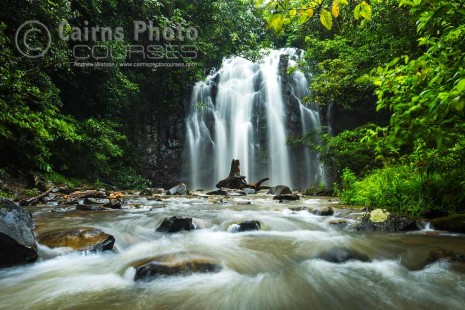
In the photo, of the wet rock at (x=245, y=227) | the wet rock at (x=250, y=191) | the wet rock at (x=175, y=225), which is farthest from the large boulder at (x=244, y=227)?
the wet rock at (x=250, y=191)

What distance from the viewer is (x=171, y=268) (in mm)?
2760

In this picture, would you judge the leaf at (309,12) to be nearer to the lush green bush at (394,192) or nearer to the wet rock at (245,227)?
the wet rock at (245,227)

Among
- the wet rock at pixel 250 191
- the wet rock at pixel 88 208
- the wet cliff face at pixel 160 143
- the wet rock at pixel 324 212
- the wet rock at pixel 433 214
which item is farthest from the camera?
the wet cliff face at pixel 160 143

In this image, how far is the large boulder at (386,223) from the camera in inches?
173

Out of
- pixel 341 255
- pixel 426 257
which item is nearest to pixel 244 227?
pixel 341 255

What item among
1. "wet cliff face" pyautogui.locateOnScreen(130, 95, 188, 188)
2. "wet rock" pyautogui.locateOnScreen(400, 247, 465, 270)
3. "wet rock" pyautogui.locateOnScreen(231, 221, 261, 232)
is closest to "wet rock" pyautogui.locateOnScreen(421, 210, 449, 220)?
"wet rock" pyautogui.locateOnScreen(400, 247, 465, 270)

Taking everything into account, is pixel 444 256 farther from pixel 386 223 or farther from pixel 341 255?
pixel 386 223

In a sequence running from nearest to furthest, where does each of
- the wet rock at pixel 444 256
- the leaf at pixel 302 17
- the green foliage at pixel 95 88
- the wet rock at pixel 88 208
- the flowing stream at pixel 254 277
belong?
the leaf at pixel 302 17, the flowing stream at pixel 254 277, the wet rock at pixel 444 256, the wet rock at pixel 88 208, the green foliage at pixel 95 88

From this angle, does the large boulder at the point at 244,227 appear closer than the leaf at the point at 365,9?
No

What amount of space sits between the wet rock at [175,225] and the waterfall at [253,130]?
49.4 ft

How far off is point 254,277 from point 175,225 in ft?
7.03

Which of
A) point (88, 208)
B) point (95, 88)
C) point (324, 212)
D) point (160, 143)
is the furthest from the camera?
point (160, 143)

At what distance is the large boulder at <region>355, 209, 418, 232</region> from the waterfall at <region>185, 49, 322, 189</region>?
14862 mm

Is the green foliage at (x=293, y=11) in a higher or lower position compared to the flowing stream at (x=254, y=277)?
higher
